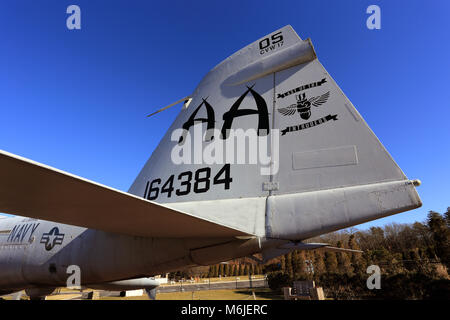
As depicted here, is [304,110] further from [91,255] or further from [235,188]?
[91,255]

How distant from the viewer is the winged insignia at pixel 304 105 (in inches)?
156

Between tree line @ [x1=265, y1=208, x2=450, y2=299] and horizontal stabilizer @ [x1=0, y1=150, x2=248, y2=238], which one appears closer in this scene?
horizontal stabilizer @ [x1=0, y1=150, x2=248, y2=238]

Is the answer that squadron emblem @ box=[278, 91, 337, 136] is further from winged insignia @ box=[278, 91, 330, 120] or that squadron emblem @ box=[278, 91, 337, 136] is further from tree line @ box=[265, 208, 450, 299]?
tree line @ box=[265, 208, 450, 299]

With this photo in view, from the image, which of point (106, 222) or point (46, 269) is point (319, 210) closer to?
point (106, 222)

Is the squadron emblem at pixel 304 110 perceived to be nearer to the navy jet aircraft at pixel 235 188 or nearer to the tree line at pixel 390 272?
the navy jet aircraft at pixel 235 188

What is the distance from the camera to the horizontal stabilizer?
6.71 ft

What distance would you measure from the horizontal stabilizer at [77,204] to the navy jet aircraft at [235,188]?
0.04ft

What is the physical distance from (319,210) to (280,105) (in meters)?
1.91

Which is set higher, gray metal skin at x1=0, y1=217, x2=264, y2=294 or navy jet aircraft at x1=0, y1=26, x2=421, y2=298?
navy jet aircraft at x1=0, y1=26, x2=421, y2=298

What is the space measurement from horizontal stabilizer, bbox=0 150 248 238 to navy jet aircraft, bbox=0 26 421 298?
0.01 meters

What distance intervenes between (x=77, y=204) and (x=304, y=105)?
11.3ft

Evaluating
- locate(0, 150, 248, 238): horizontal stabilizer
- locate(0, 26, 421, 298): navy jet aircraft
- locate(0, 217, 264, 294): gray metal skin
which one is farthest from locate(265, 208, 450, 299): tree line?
locate(0, 150, 248, 238): horizontal stabilizer

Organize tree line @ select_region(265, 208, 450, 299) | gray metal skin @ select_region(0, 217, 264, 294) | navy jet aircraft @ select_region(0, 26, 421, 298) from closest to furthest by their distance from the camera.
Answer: navy jet aircraft @ select_region(0, 26, 421, 298) < gray metal skin @ select_region(0, 217, 264, 294) < tree line @ select_region(265, 208, 450, 299)
